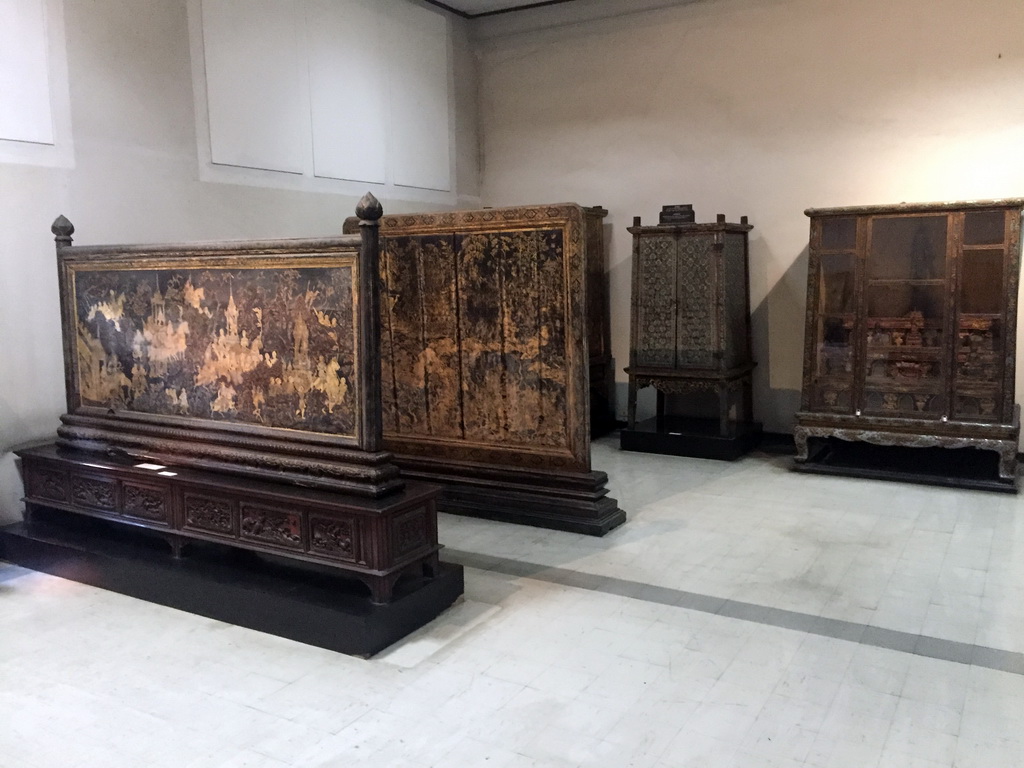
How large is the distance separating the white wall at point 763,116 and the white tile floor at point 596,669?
287 cm

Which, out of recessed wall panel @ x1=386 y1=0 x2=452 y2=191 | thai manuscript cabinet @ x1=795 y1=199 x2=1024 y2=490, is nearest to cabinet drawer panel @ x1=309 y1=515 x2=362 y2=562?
thai manuscript cabinet @ x1=795 y1=199 x2=1024 y2=490

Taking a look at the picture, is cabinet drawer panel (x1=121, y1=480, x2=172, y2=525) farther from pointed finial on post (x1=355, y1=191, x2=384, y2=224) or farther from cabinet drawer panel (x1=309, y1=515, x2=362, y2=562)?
pointed finial on post (x1=355, y1=191, x2=384, y2=224)

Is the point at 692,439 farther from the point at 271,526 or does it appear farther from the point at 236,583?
the point at 236,583

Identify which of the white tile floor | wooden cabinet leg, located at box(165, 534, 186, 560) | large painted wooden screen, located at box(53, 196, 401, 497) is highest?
large painted wooden screen, located at box(53, 196, 401, 497)

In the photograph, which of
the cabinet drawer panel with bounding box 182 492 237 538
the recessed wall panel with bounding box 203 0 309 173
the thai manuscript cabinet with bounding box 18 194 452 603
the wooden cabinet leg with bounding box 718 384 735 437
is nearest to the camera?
the thai manuscript cabinet with bounding box 18 194 452 603

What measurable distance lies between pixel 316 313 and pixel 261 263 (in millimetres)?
368

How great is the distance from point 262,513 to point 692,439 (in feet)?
12.2

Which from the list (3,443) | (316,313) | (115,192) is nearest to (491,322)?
(316,313)

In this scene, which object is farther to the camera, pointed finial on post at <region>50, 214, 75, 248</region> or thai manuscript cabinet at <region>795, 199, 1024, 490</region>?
thai manuscript cabinet at <region>795, 199, 1024, 490</region>

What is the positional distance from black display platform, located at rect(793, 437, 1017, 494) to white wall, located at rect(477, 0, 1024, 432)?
0.75 metres

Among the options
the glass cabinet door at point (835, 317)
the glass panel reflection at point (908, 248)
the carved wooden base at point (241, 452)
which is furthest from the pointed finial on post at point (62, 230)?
the glass panel reflection at point (908, 248)

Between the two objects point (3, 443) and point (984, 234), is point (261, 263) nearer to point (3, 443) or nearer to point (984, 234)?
point (3, 443)

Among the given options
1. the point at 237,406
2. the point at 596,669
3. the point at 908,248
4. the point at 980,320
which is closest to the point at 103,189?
the point at 237,406

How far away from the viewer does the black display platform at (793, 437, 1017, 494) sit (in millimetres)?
5285
